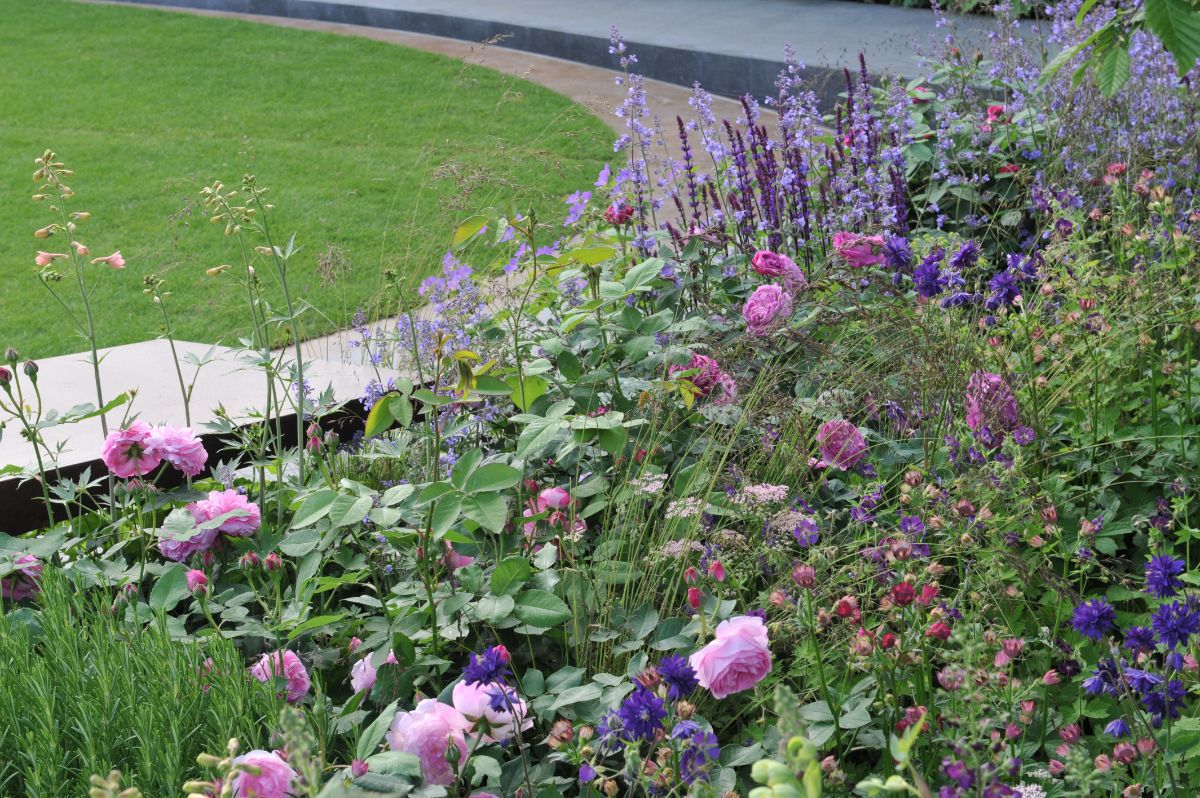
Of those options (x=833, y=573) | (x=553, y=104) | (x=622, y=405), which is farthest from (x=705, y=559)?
(x=553, y=104)

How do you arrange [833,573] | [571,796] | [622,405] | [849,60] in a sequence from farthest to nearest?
[849,60] < [622,405] < [833,573] < [571,796]

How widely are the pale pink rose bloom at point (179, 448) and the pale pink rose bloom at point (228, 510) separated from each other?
0.30 ft

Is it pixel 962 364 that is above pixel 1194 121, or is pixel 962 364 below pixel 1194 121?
below

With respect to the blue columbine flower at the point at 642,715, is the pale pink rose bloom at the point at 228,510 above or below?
below

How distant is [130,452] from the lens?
2006mm

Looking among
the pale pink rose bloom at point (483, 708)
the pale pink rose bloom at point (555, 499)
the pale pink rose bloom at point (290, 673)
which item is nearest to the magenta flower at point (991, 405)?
the pale pink rose bloom at point (555, 499)

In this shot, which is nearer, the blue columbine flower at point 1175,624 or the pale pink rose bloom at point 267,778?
the pale pink rose bloom at point 267,778

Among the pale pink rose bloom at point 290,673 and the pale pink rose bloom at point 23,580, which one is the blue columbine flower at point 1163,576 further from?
the pale pink rose bloom at point 23,580

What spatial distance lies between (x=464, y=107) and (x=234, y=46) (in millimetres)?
3250

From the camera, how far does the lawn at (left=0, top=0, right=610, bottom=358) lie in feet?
15.1

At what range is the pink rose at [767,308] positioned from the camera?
232 cm

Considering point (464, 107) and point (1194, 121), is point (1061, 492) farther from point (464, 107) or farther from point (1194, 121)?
point (464, 107)

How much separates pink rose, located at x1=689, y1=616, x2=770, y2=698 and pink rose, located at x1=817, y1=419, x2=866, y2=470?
0.67 meters

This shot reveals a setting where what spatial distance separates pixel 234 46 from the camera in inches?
382
